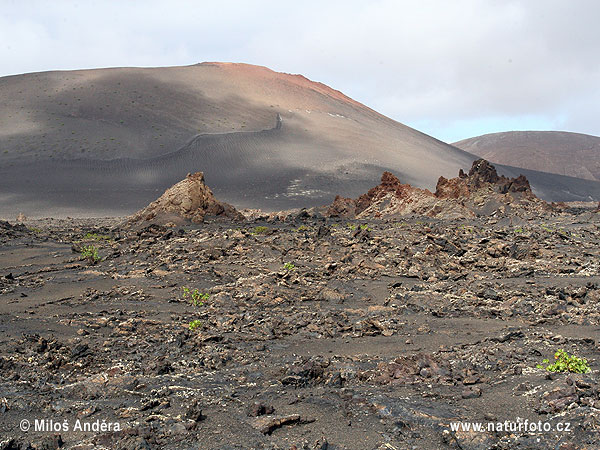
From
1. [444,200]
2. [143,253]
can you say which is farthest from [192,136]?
[143,253]

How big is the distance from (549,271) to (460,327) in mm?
4117

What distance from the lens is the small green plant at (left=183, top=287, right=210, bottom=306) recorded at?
30.8 ft

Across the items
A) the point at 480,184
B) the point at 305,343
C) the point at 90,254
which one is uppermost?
the point at 480,184

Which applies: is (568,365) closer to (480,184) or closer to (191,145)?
(480,184)

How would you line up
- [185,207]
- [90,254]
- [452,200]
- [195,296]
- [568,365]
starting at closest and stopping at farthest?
[568,365] → [195,296] → [90,254] → [185,207] → [452,200]

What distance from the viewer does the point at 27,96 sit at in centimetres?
8819

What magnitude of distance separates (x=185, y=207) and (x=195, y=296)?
11.5 m

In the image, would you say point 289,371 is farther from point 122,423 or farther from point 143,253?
point 143,253

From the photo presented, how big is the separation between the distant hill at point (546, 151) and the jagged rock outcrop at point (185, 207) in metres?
127

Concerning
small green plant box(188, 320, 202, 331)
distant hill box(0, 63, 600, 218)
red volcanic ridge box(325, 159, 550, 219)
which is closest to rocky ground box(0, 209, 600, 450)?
small green plant box(188, 320, 202, 331)

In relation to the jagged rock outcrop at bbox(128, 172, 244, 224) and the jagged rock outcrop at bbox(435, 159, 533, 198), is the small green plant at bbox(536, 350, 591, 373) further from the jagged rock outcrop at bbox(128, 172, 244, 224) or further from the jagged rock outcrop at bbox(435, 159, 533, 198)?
the jagged rock outcrop at bbox(435, 159, 533, 198)

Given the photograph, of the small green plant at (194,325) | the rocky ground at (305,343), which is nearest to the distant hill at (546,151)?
the rocky ground at (305,343)

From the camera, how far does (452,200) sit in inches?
1048

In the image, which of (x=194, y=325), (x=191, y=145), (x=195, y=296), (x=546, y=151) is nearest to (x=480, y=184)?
(x=195, y=296)
